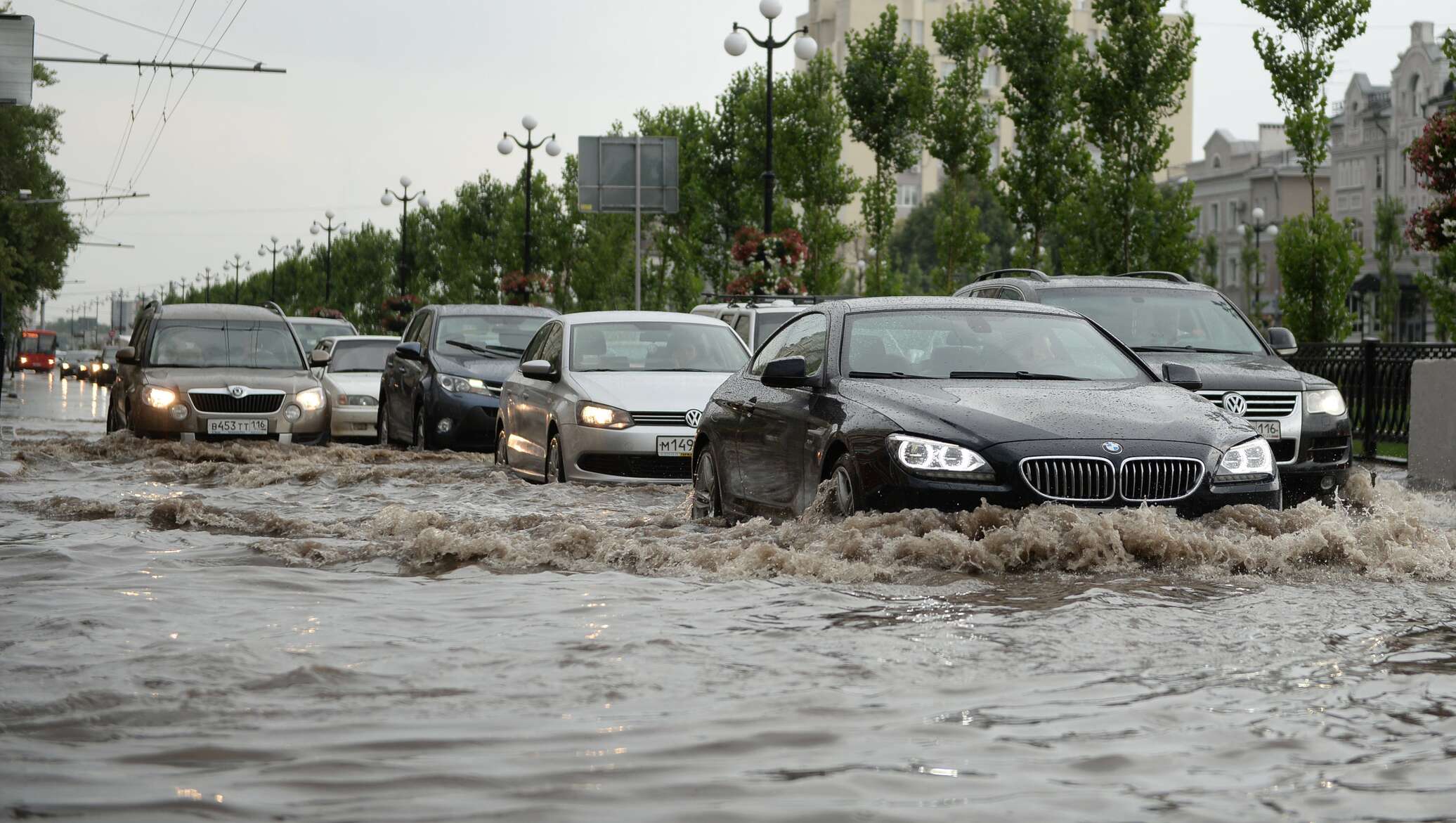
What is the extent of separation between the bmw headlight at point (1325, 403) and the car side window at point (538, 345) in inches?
249

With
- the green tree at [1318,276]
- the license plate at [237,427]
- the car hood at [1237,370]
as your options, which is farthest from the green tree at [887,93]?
the car hood at [1237,370]

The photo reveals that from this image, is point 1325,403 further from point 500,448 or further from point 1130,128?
point 1130,128

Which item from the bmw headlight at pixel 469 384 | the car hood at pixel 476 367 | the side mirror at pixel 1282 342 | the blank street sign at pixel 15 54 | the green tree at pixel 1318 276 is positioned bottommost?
the bmw headlight at pixel 469 384

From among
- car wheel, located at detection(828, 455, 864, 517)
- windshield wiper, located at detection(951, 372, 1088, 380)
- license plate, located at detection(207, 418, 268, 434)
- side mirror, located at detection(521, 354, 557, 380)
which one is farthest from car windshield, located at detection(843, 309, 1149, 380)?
license plate, located at detection(207, 418, 268, 434)

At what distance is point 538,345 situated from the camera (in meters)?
17.0

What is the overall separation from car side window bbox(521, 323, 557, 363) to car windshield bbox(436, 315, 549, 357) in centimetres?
315

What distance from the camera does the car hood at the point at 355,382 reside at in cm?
2516

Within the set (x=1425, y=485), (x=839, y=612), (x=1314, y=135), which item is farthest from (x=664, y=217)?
(x=839, y=612)

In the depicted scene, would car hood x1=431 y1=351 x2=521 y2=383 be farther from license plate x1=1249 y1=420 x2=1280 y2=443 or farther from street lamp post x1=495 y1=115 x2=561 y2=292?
street lamp post x1=495 y1=115 x2=561 y2=292

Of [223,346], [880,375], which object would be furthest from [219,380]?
[880,375]

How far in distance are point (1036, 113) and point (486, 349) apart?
72.2 ft

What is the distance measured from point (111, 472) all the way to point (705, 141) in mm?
42370

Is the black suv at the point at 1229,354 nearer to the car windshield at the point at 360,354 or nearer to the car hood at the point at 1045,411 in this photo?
the car hood at the point at 1045,411

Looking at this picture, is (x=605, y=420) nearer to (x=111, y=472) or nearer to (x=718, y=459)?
(x=718, y=459)
